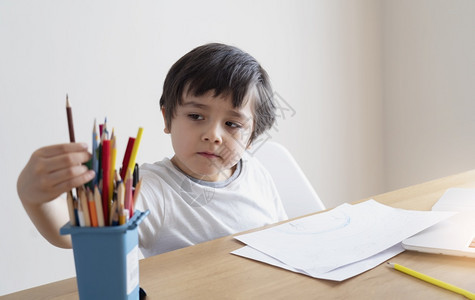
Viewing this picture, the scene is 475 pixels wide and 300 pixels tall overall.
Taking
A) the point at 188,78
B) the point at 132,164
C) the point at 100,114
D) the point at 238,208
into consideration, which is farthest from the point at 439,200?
the point at 100,114

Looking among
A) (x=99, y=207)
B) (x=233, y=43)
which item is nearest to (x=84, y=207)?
(x=99, y=207)

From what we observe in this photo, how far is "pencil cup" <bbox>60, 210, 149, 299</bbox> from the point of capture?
1.38 feet

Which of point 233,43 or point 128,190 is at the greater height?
point 233,43

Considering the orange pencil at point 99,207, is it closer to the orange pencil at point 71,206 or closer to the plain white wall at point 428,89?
the orange pencil at point 71,206

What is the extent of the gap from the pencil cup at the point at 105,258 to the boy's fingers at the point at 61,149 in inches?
2.7

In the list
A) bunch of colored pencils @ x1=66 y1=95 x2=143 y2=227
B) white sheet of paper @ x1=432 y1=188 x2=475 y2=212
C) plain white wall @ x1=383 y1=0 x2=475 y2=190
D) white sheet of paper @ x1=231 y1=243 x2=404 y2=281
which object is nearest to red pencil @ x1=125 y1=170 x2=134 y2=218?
bunch of colored pencils @ x1=66 y1=95 x2=143 y2=227

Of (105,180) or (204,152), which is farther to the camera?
(204,152)

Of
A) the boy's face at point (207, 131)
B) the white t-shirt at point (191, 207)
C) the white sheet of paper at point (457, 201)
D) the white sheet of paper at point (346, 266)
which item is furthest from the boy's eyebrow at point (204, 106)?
the white sheet of paper at point (457, 201)

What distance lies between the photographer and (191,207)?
0.90m

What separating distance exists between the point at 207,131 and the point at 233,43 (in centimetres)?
100

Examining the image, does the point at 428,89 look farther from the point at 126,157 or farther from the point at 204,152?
the point at 126,157

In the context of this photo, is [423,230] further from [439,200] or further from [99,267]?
[99,267]

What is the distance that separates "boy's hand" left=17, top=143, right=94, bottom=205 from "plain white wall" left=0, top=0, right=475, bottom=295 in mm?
1006

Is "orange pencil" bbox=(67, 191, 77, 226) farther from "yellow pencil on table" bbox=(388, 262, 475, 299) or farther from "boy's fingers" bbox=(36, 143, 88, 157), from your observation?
"yellow pencil on table" bbox=(388, 262, 475, 299)
